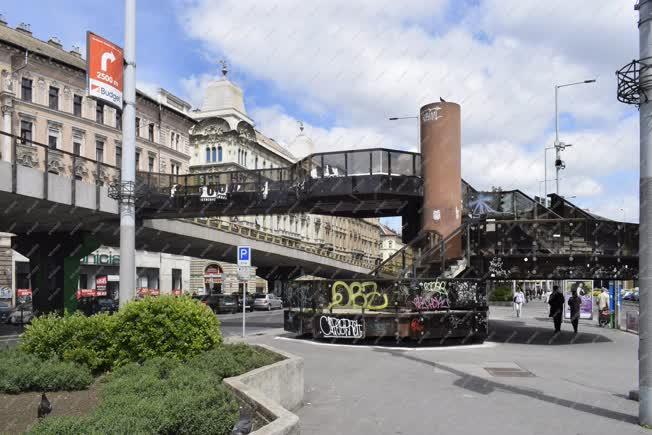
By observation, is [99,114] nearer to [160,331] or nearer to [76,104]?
[76,104]

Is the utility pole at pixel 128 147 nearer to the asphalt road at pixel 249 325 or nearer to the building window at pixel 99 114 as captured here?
the asphalt road at pixel 249 325

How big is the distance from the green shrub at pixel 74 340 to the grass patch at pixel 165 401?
0.65 metres

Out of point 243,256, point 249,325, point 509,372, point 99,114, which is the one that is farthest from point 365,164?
point 99,114

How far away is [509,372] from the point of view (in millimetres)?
13133

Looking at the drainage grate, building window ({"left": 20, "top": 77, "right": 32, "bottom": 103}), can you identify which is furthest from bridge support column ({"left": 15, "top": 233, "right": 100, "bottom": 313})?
building window ({"left": 20, "top": 77, "right": 32, "bottom": 103})

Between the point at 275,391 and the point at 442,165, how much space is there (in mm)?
15371

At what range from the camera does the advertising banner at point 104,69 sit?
14562mm

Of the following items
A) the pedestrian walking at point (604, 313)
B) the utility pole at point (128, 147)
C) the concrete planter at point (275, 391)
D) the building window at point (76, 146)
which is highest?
the building window at point (76, 146)

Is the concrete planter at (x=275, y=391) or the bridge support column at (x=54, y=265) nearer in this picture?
the concrete planter at (x=275, y=391)

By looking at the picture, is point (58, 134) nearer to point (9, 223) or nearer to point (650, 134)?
point (9, 223)

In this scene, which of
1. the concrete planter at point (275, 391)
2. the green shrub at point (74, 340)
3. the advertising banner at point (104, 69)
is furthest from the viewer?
the advertising banner at point (104, 69)

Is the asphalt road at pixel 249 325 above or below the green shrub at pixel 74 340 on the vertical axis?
below

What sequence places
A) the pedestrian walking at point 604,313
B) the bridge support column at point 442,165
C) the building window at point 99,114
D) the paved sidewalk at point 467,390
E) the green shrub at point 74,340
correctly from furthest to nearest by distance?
the building window at point 99,114 < the pedestrian walking at point 604,313 < the bridge support column at point 442,165 < the green shrub at point 74,340 < the paved sidewalk at point 467,390

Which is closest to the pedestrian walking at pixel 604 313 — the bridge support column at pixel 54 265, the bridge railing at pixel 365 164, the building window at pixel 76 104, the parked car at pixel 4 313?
the bridge railing at pixel 365 164
